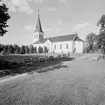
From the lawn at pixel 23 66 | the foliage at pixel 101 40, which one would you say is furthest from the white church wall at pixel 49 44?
the foliage at pixel 101 40

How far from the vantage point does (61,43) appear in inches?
1916

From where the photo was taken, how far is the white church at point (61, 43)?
44.8m

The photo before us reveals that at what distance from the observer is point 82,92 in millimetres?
4938

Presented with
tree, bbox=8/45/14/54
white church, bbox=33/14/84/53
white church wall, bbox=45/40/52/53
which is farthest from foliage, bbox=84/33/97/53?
tree, bbox=8/45/14/54

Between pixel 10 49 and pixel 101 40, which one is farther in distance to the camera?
pixel 10 49

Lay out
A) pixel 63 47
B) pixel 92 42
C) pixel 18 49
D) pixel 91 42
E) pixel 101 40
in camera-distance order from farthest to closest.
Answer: pixel 63 47
pixel 18 49
pixel 91 42
pixel 92 42
pixel 101 40

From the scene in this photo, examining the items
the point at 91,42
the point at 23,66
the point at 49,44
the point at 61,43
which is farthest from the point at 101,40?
the point at 49,44

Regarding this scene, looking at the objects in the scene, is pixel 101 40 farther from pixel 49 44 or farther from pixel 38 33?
pixel 38 33

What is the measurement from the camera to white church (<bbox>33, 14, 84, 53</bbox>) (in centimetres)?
4484

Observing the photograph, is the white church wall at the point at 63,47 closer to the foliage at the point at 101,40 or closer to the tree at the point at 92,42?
the tree at the point at 92,42

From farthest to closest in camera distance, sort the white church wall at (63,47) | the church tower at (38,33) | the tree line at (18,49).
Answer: the church tower at (38,33) < the white church wall at (63,47) < the tree line at (18,49)

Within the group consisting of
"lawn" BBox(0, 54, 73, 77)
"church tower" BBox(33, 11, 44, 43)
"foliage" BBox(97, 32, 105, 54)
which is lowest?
"lawn" BBox(0, 54, 73, 77)

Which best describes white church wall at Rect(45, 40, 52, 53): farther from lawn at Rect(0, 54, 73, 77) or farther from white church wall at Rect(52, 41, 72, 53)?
lawn at Rect(0, 54, 73, 77)

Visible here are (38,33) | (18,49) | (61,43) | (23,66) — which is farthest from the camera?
(38,33)
